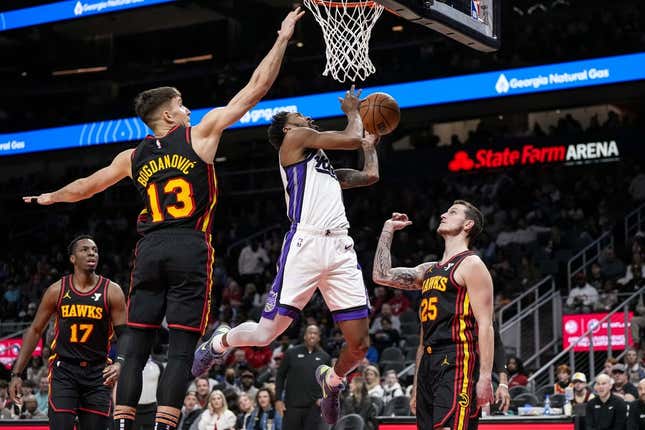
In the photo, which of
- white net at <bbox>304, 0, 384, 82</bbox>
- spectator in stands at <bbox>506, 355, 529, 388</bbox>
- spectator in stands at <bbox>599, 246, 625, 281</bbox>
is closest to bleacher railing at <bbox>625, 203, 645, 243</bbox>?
spectator in stands at <bbox>599, 246, 625, 281</bbox>

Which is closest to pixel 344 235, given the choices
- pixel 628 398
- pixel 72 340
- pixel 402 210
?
pixel 72 340

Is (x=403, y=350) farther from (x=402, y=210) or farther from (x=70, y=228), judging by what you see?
(x=70, y=228)

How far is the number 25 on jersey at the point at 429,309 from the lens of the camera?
6.83 m

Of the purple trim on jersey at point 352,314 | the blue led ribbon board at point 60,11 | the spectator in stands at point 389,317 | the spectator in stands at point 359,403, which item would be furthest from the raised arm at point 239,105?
the blue led ribbon board at point 60,11

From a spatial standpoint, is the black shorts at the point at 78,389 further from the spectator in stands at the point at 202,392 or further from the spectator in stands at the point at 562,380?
the spectator in stands at the point at 562,380

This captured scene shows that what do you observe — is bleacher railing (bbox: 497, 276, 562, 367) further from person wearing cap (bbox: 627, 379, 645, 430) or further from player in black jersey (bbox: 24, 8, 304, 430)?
player in black jersey (bbox: 24, 8, 304, 430)

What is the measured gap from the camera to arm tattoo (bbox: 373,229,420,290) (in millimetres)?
7527

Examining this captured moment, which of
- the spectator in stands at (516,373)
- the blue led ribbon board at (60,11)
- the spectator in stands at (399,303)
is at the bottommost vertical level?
the spectator in stands at (516,373)

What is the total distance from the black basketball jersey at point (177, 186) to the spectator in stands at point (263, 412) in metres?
7.90

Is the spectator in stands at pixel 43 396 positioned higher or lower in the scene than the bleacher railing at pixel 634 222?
lower

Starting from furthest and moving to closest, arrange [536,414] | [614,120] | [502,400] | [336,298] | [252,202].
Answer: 1. [252,202]
2. [614,120]
3. [536,414]
4. [336,298]
5. [502,400]

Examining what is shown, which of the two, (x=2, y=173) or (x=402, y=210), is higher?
(x=2, y=173)

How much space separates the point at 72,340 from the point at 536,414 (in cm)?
600

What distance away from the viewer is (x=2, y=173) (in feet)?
102
